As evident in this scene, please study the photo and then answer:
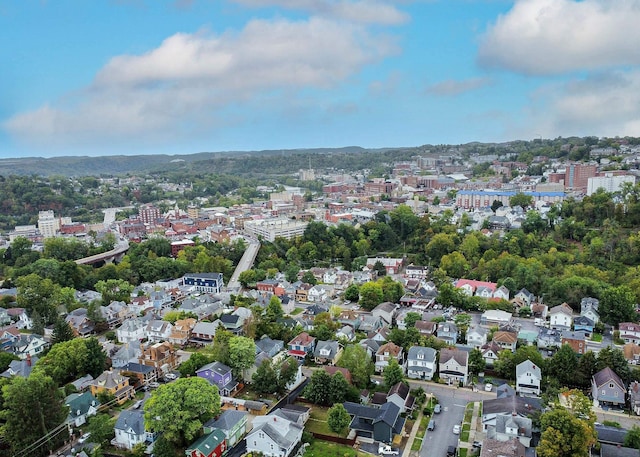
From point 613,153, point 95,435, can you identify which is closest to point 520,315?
point 95,435

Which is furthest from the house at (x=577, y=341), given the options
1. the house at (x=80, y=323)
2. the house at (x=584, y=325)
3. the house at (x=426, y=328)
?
the house at (x=80, y=323)

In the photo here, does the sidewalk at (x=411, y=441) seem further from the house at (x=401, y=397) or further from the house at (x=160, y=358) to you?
the house at (x=160, y=358)

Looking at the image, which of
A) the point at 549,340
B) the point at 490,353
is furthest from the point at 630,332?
the point at 490,353

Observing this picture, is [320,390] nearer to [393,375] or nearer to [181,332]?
[393,375]

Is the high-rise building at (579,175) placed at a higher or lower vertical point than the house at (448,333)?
higher

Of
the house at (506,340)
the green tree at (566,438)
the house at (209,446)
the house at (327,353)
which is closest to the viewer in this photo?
the green tree at (566,438)

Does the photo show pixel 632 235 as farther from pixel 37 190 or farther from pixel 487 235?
pixel 37 190

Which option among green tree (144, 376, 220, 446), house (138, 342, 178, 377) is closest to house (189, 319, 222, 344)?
house (138, 342, 178, 377)
